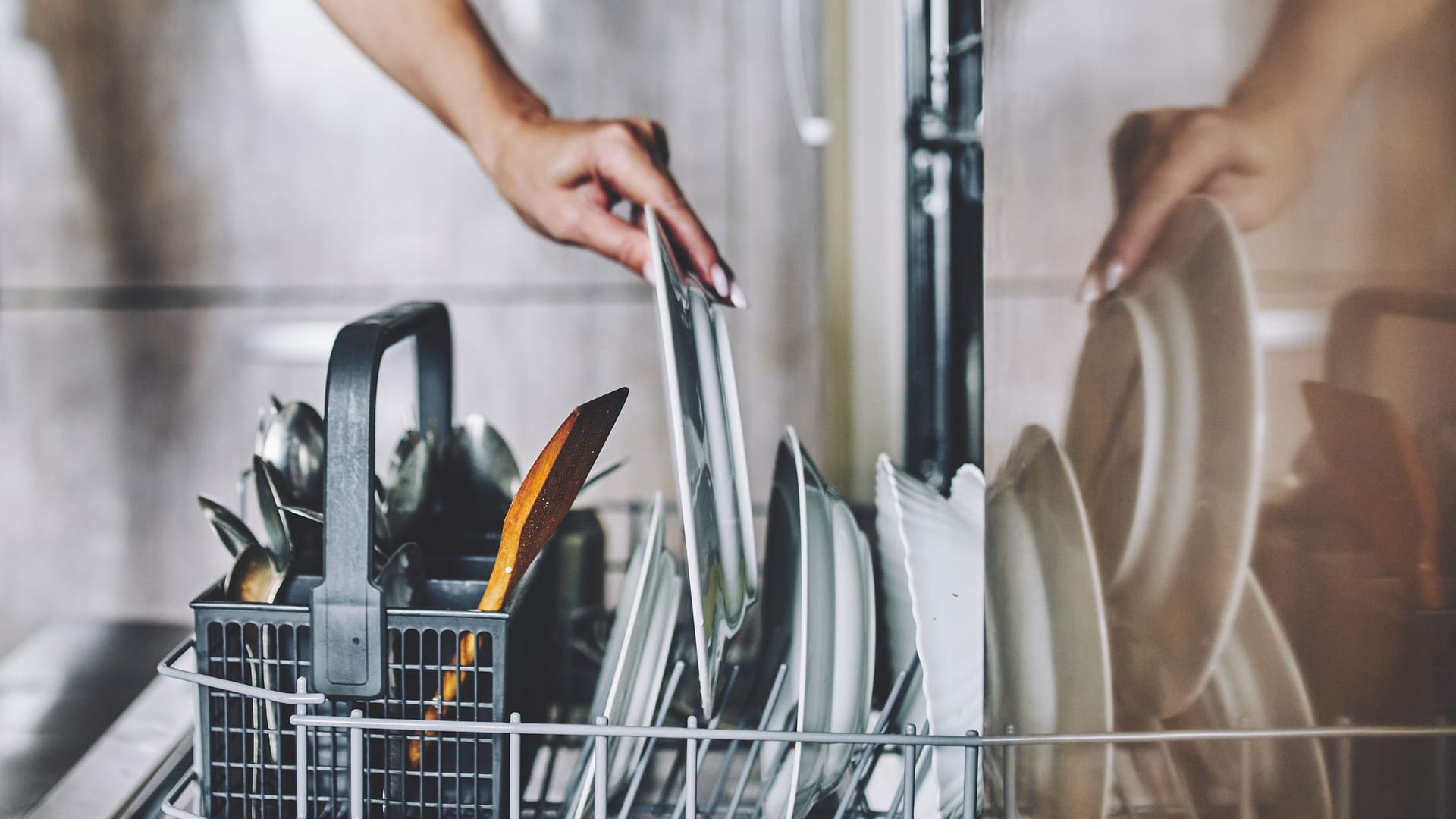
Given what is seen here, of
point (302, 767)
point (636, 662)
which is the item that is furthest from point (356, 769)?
point (636, 662)

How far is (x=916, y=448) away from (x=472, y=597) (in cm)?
61

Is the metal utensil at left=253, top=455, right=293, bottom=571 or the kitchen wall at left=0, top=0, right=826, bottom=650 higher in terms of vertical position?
the kitchen wall at left=0, top=0, right=826, bottom=650

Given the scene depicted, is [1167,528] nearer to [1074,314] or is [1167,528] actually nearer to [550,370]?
[1074,314]

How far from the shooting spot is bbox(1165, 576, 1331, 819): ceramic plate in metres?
0.26

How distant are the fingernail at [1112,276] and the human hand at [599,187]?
297mm

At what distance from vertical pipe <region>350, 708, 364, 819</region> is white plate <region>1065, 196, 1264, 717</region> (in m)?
0.28

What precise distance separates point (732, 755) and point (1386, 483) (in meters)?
0.33

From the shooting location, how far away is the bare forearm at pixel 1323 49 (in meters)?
0.22

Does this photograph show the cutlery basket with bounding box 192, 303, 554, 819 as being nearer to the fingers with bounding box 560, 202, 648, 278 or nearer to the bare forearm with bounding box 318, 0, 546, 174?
the fingers with bounding box 560, 202, 648, 278

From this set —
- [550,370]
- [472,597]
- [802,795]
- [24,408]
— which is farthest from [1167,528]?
[24,408]

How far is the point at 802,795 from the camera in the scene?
1.47 feet

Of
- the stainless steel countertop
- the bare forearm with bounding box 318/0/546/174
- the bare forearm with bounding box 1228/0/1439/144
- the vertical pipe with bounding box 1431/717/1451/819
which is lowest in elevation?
the stainless steel countertop

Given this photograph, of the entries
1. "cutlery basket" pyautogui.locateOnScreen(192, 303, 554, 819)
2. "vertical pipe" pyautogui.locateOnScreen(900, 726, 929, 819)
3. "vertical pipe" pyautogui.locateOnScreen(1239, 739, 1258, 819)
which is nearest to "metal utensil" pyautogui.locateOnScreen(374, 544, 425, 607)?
"cutlery basket" pyautogui.locateOnScreen(192, 303, 554, 819)

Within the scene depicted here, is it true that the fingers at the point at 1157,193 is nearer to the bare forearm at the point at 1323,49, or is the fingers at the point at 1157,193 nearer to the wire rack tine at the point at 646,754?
the bare forearm at the point at 1323,49
